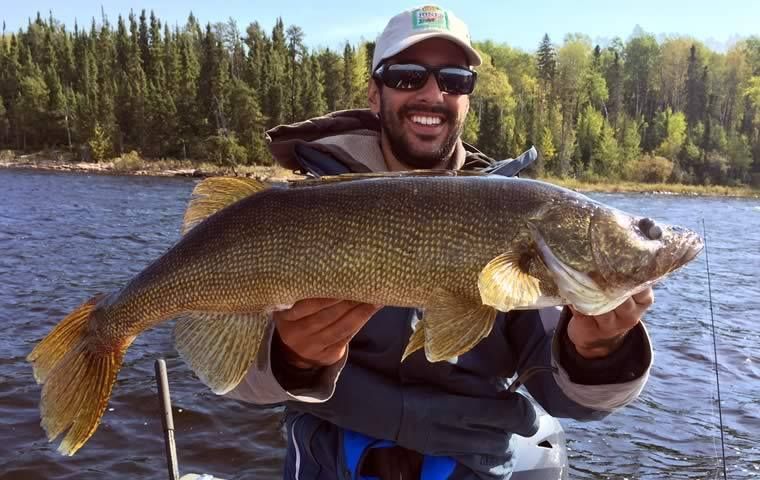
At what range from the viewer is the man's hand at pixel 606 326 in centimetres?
243

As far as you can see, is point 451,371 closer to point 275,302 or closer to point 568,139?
point 275,302

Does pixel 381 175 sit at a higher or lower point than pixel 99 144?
lower

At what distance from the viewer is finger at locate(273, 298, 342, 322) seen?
2.56 m

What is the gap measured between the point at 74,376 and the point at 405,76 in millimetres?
2454

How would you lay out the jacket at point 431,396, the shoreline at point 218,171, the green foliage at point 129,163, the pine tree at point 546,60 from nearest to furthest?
1. the jacket at point 431,396
2. the shoreline at point 218,171
3. the green foliage at point 129,163
4. the pine tree at point 546,60

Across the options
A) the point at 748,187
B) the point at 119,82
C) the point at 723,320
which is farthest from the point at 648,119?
the point at 723,320

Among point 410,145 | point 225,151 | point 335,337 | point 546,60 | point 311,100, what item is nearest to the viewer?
point 335,337

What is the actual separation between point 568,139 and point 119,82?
171ft

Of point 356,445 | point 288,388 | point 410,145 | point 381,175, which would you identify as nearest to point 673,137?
point 410,145

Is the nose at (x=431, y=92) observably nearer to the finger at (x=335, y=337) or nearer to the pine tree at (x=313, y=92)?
the finger at (x=335, y=337)

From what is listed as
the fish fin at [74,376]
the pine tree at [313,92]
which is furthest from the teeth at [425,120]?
the pine tree at [313,92]

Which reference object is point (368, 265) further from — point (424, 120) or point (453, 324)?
point (424, 120)

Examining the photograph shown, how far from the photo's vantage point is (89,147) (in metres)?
67.6

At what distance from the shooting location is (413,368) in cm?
309
